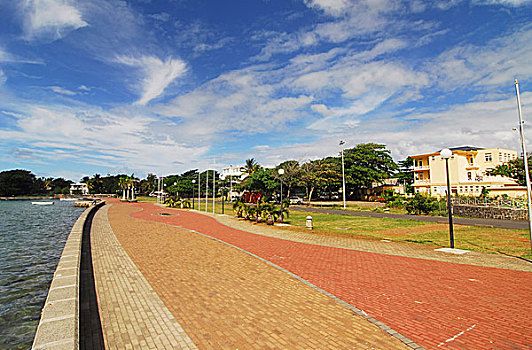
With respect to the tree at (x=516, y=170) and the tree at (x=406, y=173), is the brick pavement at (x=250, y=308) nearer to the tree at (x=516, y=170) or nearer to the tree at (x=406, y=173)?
the tree at (x=516, y=170)

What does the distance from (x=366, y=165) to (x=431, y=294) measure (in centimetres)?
4893

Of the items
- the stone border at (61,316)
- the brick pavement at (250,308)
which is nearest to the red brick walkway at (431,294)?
the brick pavement at (250,308)

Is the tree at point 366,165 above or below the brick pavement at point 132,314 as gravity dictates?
above

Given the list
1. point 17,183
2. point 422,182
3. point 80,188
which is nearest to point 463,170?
point 422,182

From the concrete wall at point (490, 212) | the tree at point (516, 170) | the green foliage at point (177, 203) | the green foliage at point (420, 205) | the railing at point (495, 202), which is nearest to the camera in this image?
the concrete wall at point (490, 212)

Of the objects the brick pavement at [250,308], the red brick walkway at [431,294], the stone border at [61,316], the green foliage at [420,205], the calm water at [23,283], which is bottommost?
the calm water at [23,283]

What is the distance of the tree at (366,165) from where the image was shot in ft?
165

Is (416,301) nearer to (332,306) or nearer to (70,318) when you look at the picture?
(332,306)

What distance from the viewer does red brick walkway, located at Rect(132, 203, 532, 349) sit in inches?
175

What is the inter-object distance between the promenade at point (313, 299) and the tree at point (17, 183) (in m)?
108

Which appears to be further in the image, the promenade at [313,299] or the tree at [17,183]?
the tree at [17,183]

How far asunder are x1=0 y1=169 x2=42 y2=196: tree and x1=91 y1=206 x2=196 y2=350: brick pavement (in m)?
111

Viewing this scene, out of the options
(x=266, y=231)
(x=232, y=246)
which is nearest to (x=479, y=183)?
(x=266, y=231)

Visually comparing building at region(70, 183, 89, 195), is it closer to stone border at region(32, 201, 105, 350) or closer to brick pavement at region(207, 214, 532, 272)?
brick pavement at region(207, 214, 532, 272)
